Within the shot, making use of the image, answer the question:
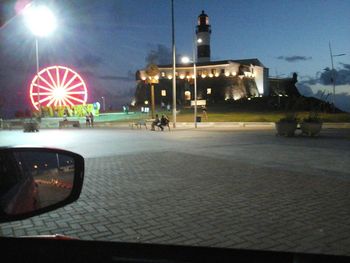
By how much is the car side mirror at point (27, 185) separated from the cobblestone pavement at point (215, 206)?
2177mm

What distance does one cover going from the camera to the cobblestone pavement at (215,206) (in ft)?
16.9

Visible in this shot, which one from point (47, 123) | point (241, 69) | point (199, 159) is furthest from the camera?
point (241, 69)

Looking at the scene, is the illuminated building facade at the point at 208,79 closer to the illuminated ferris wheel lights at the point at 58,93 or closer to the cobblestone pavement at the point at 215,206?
the illuminated ferris wheel lights at the point at 58,93

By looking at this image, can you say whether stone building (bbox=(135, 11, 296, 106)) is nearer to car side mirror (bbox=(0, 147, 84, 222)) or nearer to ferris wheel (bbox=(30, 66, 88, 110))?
ferris wheel (bbox=(30, 66, 88, 110))

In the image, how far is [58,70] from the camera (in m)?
58.4

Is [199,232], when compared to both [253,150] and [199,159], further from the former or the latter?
[253,150]

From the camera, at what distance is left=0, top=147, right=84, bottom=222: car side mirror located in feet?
7.89

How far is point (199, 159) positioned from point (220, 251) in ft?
37.6

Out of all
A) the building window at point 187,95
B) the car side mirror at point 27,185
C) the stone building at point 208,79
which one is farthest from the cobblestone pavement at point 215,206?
the building window at point 187,95

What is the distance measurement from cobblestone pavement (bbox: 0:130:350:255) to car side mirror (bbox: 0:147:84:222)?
2177 millimetres

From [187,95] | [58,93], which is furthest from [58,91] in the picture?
[187,95]

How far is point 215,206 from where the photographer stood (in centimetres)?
680

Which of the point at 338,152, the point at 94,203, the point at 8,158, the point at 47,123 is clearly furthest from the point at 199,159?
the point at 47,123

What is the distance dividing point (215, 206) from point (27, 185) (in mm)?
4281
